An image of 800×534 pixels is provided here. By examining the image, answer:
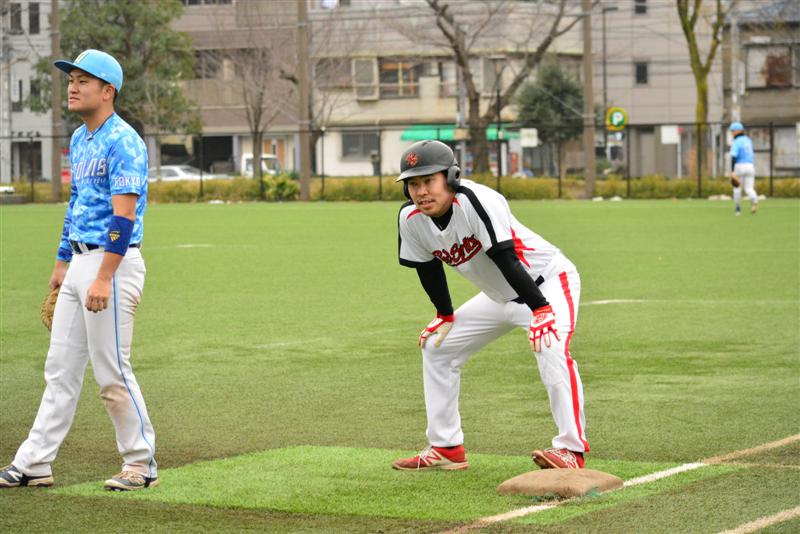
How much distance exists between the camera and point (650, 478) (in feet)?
23.1

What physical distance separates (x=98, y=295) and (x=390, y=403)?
3.52 m

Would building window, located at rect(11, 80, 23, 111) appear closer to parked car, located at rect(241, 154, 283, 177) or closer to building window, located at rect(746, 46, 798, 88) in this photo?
parked car, located at rect(241, 154, 283, 177)

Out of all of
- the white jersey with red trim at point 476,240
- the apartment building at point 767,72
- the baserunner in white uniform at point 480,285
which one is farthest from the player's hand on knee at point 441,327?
the apartment building at point 767,72

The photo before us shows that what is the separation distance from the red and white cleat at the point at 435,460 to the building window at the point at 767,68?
63.7 meters

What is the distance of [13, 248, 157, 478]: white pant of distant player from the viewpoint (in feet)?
22.6

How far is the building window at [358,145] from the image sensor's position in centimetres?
8125

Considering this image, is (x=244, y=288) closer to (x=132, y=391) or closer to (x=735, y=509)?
(x=132, y=391)

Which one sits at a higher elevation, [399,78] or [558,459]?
[399,78]

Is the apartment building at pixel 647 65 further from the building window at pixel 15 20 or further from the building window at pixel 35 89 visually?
the building window at pixel 15 20

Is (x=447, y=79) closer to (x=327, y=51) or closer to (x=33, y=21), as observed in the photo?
(x=327, y=51)

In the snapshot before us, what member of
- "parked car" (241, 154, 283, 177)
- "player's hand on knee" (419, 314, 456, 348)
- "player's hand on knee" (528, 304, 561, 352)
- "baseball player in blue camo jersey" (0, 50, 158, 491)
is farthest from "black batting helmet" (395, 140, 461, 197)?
"parked car" (241, 154, 283, 177)

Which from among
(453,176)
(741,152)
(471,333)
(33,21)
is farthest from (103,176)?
(33,21)

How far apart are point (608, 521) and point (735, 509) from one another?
0.62 meters

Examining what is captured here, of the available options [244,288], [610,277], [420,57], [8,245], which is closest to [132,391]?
[244,288]
